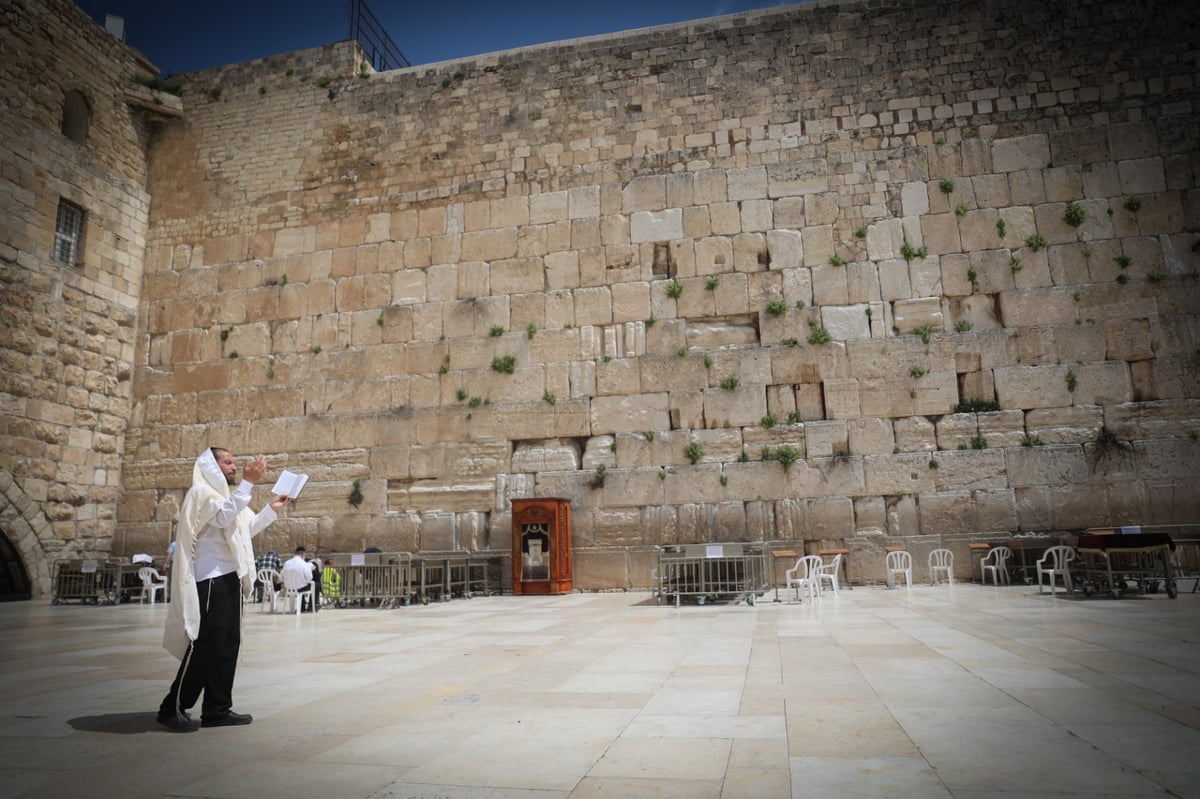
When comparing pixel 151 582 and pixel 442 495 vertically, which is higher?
pixel 442 495

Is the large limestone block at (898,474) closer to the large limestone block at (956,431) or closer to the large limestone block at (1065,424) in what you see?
the large limestone block at (956,431)

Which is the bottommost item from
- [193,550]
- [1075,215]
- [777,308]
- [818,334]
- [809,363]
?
[193,550]

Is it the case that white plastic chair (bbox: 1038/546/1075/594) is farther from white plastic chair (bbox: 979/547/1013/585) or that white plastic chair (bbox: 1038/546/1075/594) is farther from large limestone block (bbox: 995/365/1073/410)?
large limestone block (bbox: 995/365/1073/410)

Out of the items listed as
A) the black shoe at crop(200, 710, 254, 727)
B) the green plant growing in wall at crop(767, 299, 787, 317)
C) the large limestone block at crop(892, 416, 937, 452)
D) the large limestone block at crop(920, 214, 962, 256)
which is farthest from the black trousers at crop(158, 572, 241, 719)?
the large limestone block at crop(920, 214, 962, 256)

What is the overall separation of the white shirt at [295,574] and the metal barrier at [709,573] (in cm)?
411

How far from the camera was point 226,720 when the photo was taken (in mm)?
3539

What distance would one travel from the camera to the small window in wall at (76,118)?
13508 millimetres

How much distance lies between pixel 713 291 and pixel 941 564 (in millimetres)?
5105

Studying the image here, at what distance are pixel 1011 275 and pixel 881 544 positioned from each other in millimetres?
4414

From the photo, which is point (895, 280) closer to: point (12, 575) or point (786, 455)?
point (786, 455)

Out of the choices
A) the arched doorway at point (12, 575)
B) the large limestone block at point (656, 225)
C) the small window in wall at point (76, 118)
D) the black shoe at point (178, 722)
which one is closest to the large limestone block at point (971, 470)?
the large limestone block at point (656, 225)

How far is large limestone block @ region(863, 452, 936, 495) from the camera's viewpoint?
37.3ft

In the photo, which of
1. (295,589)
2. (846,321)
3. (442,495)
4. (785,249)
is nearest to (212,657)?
(295,589)

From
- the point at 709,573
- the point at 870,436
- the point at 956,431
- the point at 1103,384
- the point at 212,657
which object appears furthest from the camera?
the point at 870,436
